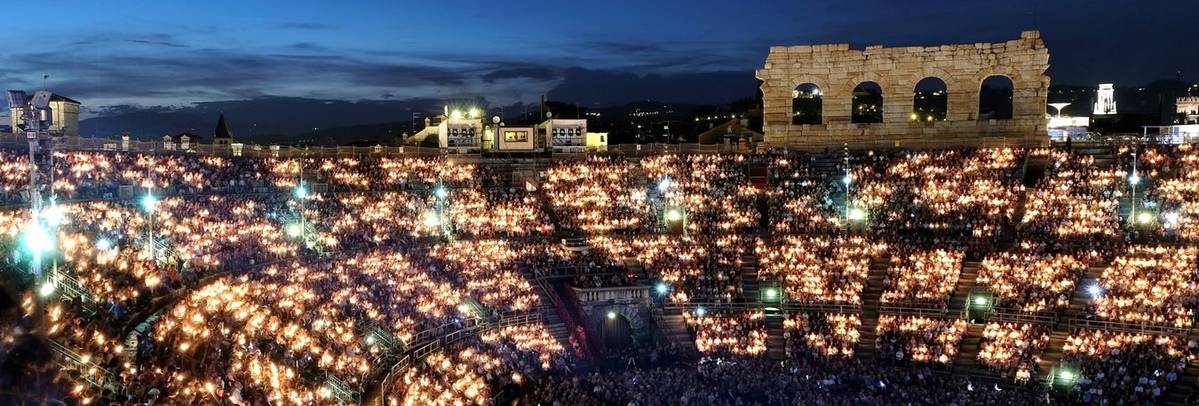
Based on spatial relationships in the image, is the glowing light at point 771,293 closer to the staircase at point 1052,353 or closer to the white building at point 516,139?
the staircase at point 1052,353

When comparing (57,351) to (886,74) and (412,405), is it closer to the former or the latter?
(412,405)

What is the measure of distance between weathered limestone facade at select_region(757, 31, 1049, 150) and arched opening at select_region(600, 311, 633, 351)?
48.9 feet

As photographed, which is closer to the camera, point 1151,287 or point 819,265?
point 1151,287

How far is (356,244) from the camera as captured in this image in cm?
3912

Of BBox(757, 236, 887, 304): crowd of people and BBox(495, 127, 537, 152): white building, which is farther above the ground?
BBox(495, 127, 537, 152): white building

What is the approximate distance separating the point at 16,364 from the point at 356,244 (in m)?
29.3

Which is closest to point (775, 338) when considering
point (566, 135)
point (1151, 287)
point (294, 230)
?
point (1151, 287)

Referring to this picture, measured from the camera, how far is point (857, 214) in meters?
43.6

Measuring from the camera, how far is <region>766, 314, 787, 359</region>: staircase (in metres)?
37.2

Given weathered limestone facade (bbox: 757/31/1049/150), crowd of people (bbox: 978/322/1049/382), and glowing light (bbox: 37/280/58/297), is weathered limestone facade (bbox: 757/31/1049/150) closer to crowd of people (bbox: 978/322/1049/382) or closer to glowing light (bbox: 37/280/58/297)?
crowd of people (bbox: 978/322/1049/382)

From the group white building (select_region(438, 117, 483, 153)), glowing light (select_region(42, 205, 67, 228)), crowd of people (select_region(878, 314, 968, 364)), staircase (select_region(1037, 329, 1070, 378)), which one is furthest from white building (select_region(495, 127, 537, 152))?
staircase (select_region(1037, 329, 1070, 378))

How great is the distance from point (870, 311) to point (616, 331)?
370 inches

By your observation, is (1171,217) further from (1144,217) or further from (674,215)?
(674,215)

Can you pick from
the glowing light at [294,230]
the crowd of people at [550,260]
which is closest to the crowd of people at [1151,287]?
the crowd of people at [550,260]
